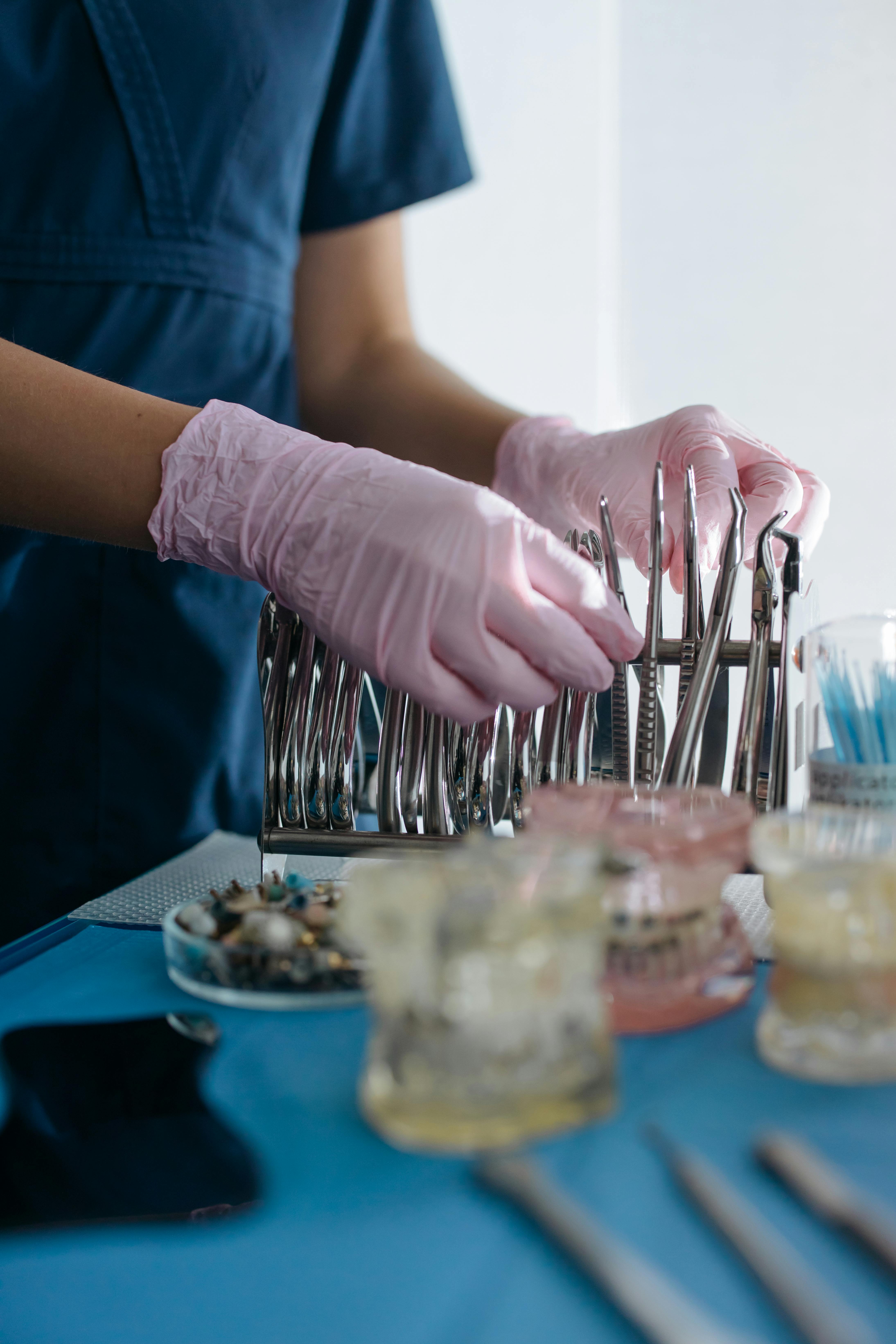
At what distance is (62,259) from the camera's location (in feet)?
3.27

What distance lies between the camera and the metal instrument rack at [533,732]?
2.20ft

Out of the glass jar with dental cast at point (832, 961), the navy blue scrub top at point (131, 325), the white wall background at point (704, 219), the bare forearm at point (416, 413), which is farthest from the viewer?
the white wall background at point (704, 219)

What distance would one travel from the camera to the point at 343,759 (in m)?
0.74

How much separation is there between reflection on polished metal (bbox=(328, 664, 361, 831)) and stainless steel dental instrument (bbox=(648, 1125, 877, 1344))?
A: 1.30 ft

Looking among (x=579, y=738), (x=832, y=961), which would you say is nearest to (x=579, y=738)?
(x=579, y=738)

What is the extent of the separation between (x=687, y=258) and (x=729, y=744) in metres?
1.71

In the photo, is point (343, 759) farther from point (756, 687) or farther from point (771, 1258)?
point (771, 1258)

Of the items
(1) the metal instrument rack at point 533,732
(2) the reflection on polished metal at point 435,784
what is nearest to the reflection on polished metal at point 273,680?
(1) the metal instrument rack at point 533,732

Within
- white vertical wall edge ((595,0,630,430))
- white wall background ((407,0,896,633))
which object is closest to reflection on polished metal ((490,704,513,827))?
white wall background ((407,0,896,633))

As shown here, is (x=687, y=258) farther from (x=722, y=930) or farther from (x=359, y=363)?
(x=722, y=930)

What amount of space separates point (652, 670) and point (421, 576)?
0.19 metres

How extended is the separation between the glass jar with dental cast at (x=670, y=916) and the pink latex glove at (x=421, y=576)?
7.4 inches

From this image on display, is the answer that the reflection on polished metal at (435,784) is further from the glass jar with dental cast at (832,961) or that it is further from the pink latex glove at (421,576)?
the glass jar with dental cast at (832,961)

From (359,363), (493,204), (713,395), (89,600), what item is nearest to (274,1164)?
(89,600)
